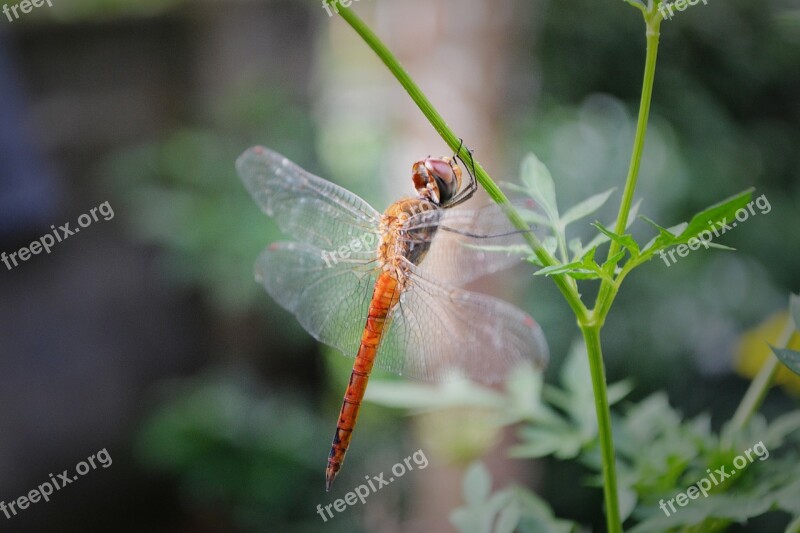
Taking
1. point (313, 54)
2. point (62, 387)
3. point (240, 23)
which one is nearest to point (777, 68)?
point (313, 54)

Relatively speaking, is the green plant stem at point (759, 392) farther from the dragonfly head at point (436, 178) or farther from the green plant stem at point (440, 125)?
the dragonfly head at point (436, 178)

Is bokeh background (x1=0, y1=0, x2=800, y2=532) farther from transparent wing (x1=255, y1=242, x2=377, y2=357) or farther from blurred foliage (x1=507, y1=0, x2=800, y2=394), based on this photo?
transparent wing (x1=255, y1=242, x2=377, y2=357)

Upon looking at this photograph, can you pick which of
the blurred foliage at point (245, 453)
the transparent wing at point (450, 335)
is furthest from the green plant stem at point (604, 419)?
the blurred foliage at point (245, 453)

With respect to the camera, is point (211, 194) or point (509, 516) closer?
point (509, 516)

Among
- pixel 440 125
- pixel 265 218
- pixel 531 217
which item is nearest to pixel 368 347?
pixel 531 217

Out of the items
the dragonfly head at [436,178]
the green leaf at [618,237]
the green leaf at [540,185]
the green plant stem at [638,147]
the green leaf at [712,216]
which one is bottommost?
the green leaf at [712,216]

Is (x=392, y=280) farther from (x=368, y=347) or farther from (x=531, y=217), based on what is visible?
(x=531, y=217)

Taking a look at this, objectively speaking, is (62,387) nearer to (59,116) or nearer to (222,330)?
(222,330)

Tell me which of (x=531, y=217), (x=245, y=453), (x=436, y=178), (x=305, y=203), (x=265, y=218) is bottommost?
(x=531, y=217)
